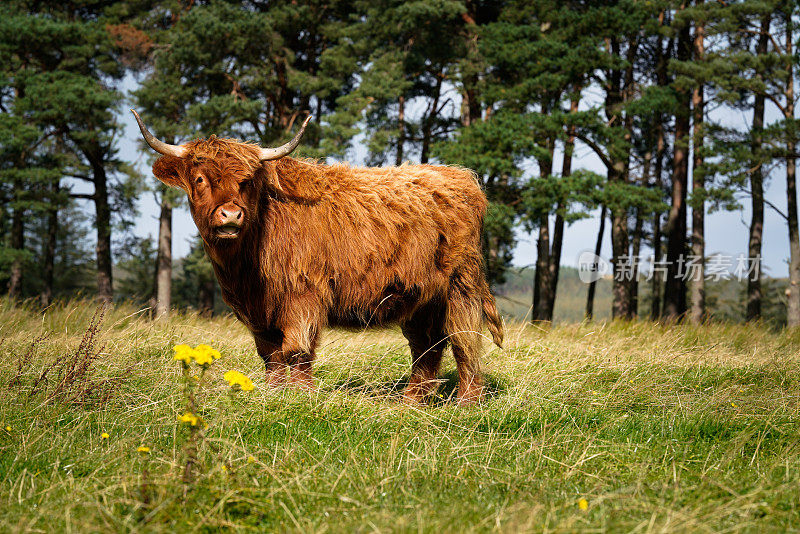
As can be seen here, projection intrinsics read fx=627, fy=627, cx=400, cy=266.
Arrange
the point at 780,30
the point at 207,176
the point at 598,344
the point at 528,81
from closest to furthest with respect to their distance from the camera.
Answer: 1. the point at 207,176
2. the point at 598,344
3. the point at 528,81
4. the point at 780,30

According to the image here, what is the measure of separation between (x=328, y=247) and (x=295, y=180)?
582mm

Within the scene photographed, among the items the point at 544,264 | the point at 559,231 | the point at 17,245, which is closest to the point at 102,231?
the point at 17,245

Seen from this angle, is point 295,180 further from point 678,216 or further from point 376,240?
point 678,216

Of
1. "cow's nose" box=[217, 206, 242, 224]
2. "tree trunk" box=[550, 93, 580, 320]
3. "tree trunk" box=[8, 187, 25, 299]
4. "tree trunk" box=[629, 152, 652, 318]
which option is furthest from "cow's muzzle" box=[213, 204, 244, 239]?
"tree trunk" box=[8, 187, 25, 299]

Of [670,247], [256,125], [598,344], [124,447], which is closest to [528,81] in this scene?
[670,247]

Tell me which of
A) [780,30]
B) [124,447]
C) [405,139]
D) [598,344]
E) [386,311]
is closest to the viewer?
[124,447]

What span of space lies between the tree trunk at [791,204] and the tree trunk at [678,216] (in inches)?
87.9

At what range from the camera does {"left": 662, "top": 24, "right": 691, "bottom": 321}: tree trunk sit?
1600cm

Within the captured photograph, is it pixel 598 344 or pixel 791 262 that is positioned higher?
pixel 791 262

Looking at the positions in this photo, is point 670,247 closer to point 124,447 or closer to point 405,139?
point 405,139

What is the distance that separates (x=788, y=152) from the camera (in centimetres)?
1448

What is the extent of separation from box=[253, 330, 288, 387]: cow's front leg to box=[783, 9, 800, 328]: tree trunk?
46.5 feet

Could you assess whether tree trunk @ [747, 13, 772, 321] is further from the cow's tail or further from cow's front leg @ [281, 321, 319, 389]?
cow's front leg @ [281, 321, 319, 389]

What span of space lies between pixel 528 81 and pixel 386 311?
1129 centimetres
